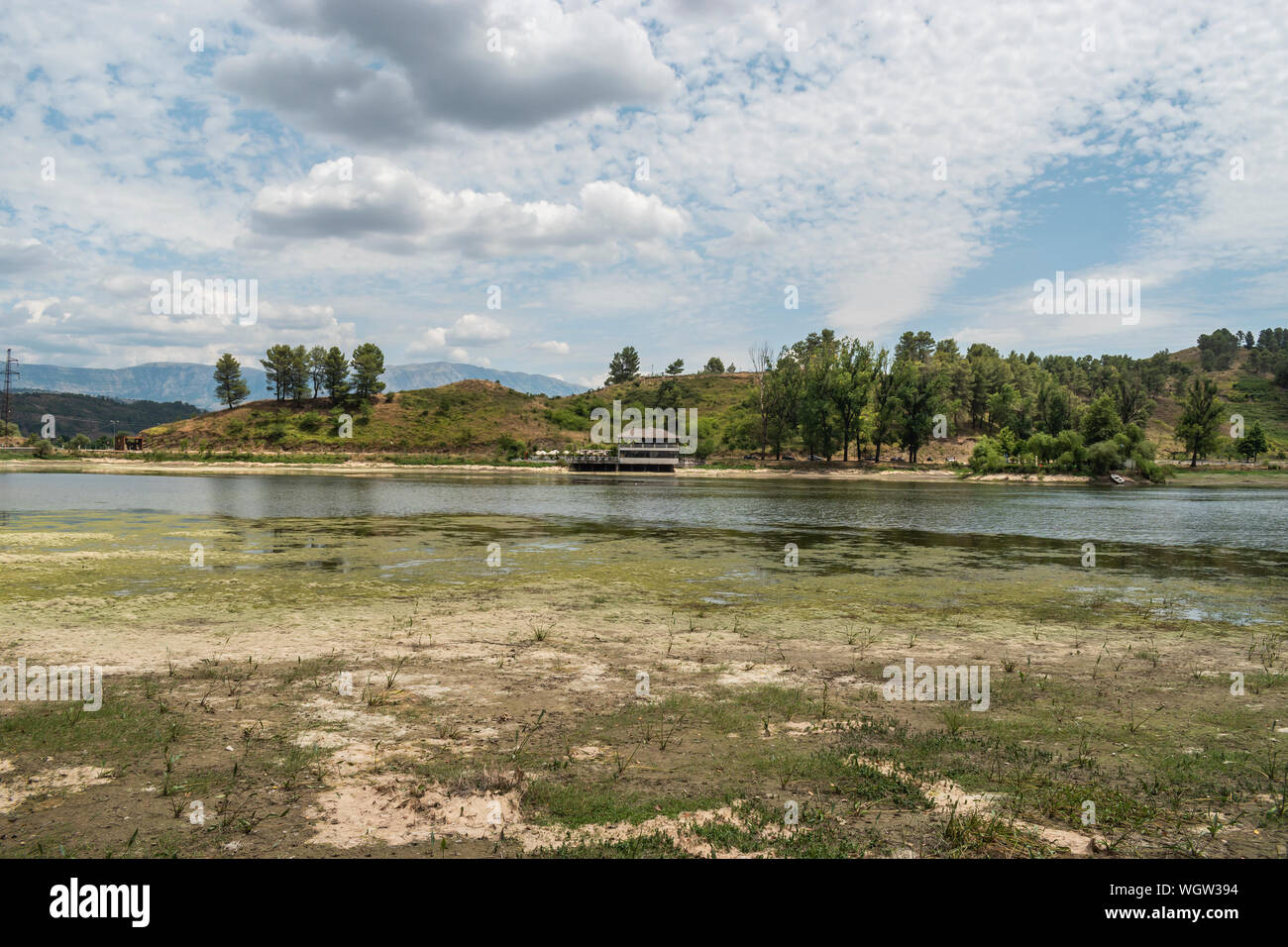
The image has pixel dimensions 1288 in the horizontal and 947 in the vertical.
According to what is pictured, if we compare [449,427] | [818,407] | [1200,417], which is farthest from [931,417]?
[449,427]

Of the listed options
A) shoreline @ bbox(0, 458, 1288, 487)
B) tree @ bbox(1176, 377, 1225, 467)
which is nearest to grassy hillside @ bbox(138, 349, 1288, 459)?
shoreline @ bbox(0, 458, 1288, 487)

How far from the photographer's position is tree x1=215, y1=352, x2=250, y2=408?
168 metres

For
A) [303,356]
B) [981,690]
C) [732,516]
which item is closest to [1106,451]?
[732,516]

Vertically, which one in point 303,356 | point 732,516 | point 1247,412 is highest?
point 303,356

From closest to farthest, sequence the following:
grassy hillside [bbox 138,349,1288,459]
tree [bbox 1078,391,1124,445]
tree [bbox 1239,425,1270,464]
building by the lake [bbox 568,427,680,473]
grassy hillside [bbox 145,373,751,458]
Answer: tree [bbox 1078,391,1124,445], building by the lake [bbox 568,427,680,473], tree [bbox 1239,425,1270,464], grassy hillside [bbox 138,349,1288,459], grassy hillside [bbox 145,373,751,458]

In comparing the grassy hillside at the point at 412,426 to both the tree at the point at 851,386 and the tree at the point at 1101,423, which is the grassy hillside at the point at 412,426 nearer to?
the tree at the point at 851,386

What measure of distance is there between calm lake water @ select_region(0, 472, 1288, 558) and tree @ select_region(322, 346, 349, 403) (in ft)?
315

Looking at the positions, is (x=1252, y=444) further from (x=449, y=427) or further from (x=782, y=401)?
(x=449, y=427)

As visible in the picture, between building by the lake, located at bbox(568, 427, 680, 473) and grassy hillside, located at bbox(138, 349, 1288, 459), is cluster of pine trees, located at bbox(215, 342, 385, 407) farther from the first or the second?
building by the lake, located at bbox(568, 427, 680, 473)
